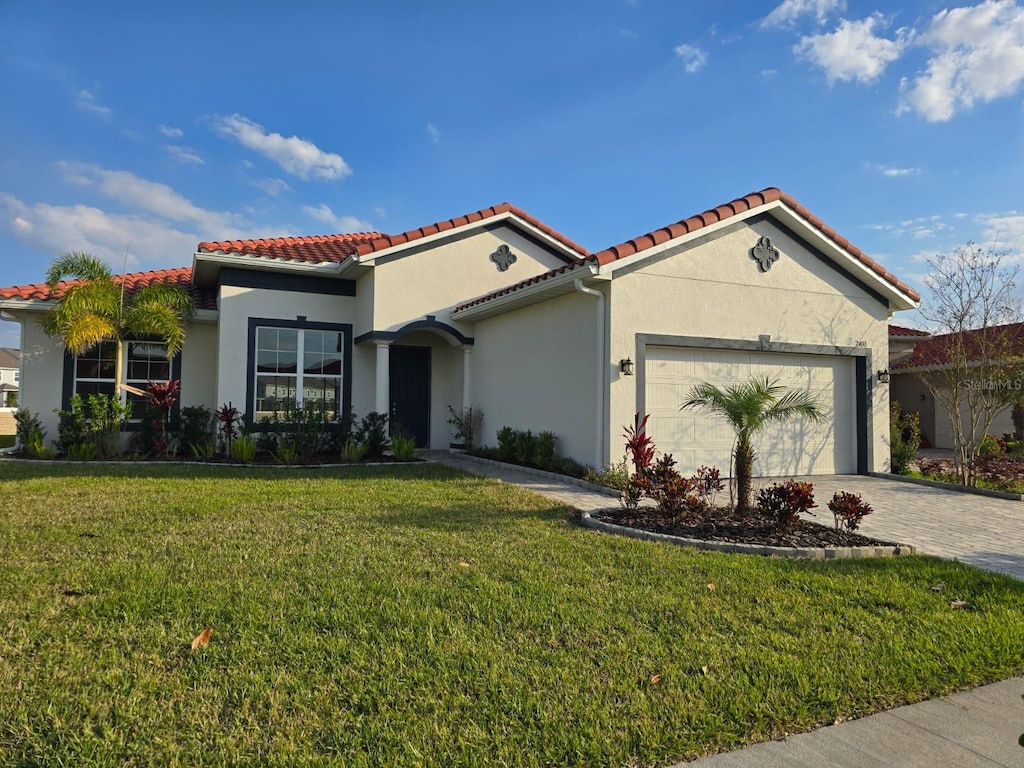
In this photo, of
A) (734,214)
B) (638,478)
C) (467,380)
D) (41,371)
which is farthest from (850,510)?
(41,371)

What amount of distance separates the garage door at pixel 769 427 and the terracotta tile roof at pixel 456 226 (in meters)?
5.77

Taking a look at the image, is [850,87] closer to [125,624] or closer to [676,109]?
[676,109]

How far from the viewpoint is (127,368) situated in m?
14.2

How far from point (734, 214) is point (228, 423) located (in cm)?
1056

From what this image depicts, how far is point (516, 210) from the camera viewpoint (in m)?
14.7

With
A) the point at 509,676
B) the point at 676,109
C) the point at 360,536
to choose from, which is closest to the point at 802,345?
the point at 676,109

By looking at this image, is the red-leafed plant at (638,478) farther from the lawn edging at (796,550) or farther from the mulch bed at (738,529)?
the lawn edging at (796,550)

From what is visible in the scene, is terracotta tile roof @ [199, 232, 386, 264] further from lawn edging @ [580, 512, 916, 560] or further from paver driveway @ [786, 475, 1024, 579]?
paver driveway @ [786, 475, 1024, 579]

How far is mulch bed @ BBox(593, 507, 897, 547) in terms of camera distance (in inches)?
244

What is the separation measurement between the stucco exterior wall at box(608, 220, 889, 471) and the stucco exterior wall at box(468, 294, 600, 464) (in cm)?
54

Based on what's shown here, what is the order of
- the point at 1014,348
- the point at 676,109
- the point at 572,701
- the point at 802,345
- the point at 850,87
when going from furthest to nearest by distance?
the point at 1014,348
the point at 802,345
the point at 676,109
the point at 850,87
the point at 572,701

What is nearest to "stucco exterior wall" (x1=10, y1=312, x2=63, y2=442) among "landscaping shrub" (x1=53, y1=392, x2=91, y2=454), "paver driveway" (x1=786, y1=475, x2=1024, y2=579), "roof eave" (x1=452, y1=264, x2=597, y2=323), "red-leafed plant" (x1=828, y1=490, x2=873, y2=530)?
"landscaping shrub" (x1=53, y1=392, x2=91, y2=454)

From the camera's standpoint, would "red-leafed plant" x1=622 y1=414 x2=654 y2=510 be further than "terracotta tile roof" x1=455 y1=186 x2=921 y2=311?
No

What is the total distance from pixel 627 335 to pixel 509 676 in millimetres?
7418
